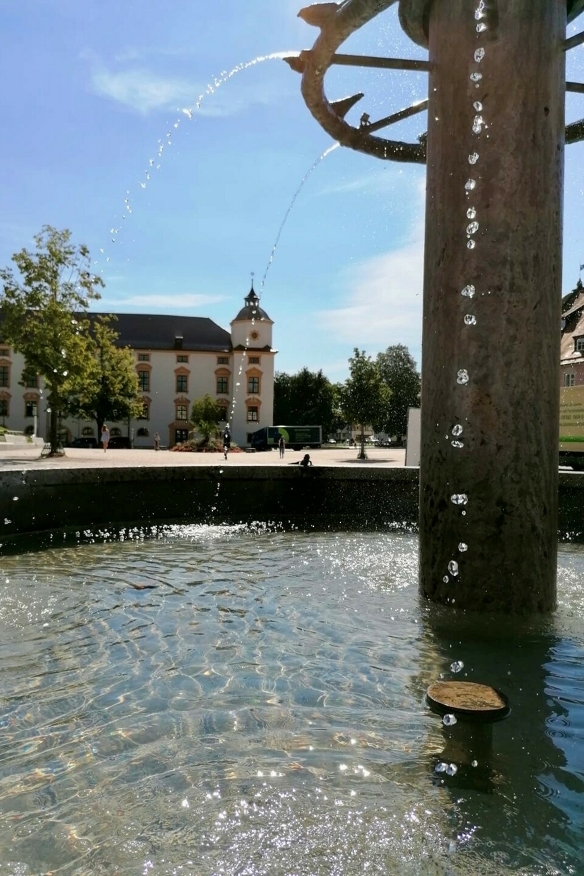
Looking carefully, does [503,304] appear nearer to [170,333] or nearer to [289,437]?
[289,437]

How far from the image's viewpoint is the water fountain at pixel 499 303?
4645mm

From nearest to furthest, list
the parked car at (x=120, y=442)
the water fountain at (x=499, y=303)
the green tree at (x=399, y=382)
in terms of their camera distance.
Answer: the water fountain at (x=499, y=303), the parked car at (x=120, y=442), the green tree at (x=399, y=382)

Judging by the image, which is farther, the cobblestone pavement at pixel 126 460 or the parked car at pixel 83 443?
the parked car at pixel 83 443

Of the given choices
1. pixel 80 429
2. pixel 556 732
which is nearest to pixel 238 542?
pixel 556 732

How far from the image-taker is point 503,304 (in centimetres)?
464

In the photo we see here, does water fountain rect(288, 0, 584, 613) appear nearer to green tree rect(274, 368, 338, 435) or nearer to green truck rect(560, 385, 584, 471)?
green truck rect(560, 385, 584, 471)

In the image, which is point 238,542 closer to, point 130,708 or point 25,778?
point 130,708

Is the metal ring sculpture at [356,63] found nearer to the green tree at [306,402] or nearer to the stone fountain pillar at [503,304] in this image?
the stone fountain pillar at [503,304]

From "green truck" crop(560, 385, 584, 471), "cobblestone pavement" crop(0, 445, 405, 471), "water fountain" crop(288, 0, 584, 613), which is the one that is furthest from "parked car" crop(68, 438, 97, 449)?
"water fountain" crop(288, 0, 584, 613)

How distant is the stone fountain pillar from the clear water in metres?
0.46

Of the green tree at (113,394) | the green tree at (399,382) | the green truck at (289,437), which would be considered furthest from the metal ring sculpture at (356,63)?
the green tree at (399,382)

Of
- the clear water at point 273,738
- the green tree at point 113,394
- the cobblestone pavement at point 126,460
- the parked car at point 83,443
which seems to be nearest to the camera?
the clear water at point 273,738

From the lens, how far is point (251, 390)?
7694 centimetres

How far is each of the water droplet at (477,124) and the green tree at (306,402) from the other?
256ft
